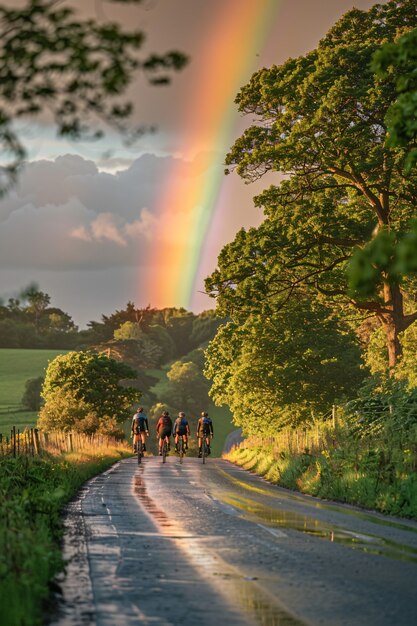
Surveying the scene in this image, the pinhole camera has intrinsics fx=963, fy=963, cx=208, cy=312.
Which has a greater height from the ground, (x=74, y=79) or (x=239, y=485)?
(x=74, y=79)

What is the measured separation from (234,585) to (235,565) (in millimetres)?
1456

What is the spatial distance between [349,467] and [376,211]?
15.1 m

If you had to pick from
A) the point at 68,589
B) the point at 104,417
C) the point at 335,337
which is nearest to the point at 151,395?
the point at 104,417

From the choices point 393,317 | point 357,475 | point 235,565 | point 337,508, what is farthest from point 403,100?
point 393,317

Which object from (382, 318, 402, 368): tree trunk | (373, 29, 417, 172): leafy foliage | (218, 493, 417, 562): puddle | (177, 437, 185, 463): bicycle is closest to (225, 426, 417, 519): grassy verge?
(218, 493, 417, 562): puddle

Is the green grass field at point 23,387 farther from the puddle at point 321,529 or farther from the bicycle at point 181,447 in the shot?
the puddle at point 321,529

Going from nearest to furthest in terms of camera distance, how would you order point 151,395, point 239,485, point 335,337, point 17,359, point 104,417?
1. point 239,485
2. point 335,337
3. point 104,417
4. point 151,395
5. point 17,359

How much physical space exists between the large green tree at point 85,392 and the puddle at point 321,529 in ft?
161

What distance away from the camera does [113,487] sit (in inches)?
1010

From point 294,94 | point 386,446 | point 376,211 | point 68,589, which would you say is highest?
point 294,94

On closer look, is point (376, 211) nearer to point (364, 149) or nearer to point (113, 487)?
point (364, 149)

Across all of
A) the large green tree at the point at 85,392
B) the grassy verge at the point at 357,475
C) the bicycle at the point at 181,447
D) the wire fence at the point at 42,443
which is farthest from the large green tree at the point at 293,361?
the large green tree at the point at 85,392

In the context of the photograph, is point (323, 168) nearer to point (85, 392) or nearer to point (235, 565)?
point (235, 565)

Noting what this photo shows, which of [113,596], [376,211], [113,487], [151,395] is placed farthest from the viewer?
[151,395]
